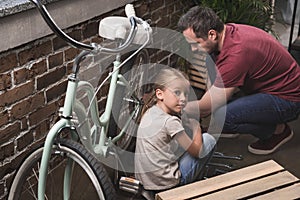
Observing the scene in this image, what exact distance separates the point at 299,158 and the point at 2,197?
6.04 ft

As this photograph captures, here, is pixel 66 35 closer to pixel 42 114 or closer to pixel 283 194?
A: pixel 42 114

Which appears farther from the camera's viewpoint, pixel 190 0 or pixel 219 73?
pixel 190 0

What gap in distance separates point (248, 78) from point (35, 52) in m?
1.28

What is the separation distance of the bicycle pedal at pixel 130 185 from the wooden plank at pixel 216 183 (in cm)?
49

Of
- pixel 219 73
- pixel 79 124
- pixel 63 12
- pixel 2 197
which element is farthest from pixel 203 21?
pixel 2 197

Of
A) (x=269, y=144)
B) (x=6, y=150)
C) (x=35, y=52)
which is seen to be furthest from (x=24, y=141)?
(x=269, y=144)

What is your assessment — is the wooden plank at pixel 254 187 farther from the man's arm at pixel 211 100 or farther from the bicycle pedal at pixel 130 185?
the man's arm at pixel 211 100

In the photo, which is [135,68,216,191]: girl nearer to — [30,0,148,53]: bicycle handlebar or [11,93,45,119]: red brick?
[30,0,148,53]: bicycle handlebar

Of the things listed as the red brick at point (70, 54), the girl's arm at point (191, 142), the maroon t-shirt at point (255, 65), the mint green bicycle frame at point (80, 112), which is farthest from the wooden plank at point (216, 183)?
the red brick at point (70, 54)

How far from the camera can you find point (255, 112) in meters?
3.13

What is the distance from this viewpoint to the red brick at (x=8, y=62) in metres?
2.29

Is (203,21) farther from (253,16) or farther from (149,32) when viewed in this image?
(253,16)

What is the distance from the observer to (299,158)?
324 centimetres

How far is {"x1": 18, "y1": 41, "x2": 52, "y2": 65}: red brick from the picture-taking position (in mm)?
2418
